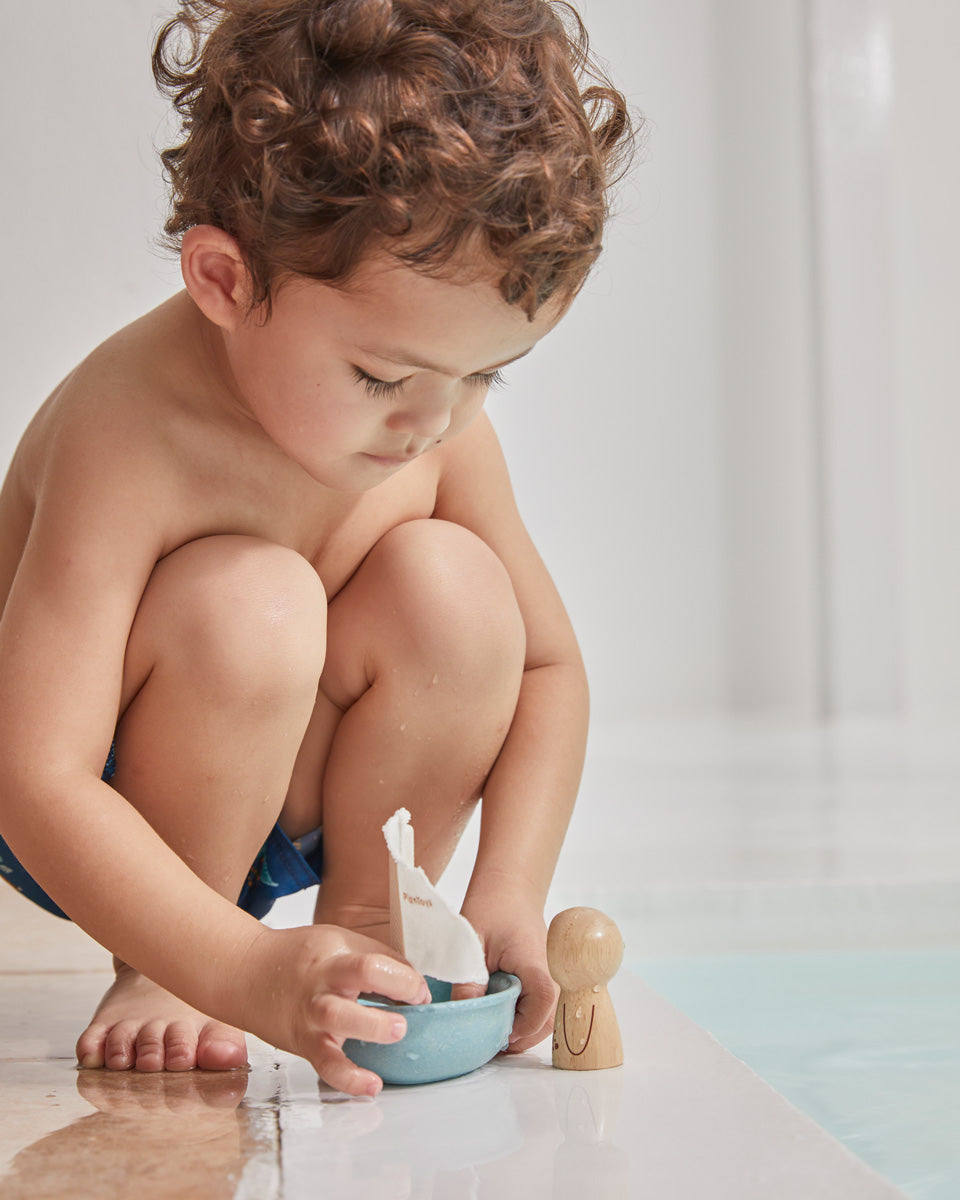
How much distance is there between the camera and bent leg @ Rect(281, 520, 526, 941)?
83cm

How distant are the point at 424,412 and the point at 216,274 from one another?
0.46 ft

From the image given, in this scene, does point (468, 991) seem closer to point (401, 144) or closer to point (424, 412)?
point (424, 412)

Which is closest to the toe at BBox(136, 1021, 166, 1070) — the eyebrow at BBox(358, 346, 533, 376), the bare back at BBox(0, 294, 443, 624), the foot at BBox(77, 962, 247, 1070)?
the foot at BBox(77, 962, 247, 1070)

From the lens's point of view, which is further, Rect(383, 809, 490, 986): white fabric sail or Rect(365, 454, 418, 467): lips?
Rect(365, 454, 418, 467): lips

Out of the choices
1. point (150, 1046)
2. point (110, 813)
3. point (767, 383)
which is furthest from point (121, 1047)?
point (767, 383)

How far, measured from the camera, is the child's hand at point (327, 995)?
0.58m

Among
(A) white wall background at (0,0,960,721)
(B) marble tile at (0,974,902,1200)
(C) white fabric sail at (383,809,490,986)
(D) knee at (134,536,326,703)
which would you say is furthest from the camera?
(A) white wall background at (0,0,960,721)

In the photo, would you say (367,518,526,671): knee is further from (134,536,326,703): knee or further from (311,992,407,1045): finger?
(311,992,407,1045): finger

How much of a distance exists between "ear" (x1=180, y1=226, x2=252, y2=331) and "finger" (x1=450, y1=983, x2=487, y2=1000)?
0.37m

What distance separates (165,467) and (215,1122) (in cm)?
35

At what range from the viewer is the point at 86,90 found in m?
2.42

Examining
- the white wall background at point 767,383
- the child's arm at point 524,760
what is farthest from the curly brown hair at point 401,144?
the white wall background at point 767,383

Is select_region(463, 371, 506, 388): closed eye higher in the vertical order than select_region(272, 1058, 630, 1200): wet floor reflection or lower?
higher

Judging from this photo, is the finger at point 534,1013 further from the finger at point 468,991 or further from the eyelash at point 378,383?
the eyelash at point 378,383
